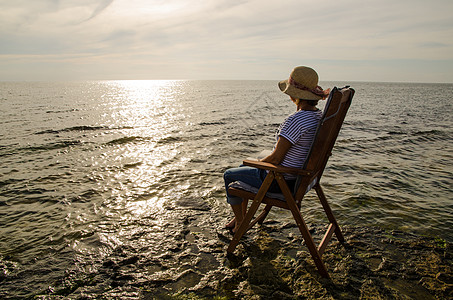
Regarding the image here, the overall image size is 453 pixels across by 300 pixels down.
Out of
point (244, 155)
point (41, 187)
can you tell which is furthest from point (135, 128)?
point (41, 187)

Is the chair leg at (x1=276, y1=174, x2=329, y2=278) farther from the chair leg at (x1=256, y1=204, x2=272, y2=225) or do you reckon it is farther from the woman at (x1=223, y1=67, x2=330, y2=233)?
the chair leg at (x1=256, y1=204, x2=272, y2=225)

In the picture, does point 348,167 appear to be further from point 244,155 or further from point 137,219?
point 137,219

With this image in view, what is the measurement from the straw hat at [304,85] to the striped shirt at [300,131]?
192 mm

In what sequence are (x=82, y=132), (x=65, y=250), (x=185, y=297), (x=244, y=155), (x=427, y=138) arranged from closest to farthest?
(x=185, y=297), (x=65, y=250), (x=244, y=155), (x=427, y=138), (x=82, y=132)

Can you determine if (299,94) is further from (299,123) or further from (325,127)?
(325,127)

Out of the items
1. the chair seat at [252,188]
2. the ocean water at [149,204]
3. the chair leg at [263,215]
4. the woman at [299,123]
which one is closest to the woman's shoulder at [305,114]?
the woman at [299,123]

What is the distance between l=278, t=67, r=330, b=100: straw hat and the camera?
10.9 feet

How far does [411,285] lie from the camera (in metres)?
3.25

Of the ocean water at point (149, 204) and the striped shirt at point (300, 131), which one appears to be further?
the ocean water at point (149, 204)

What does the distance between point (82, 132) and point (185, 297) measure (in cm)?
1354

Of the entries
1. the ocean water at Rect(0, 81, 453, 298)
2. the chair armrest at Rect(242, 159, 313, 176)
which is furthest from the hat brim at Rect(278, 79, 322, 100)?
the ocean water at Rect(0, 81, 453, 298)

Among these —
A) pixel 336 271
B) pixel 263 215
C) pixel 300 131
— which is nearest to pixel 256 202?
pixel 300 131

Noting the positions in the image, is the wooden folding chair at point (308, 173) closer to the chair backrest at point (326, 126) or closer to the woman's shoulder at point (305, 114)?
the chair backrest at point (326, 126)

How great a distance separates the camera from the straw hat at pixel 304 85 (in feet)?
10.9
